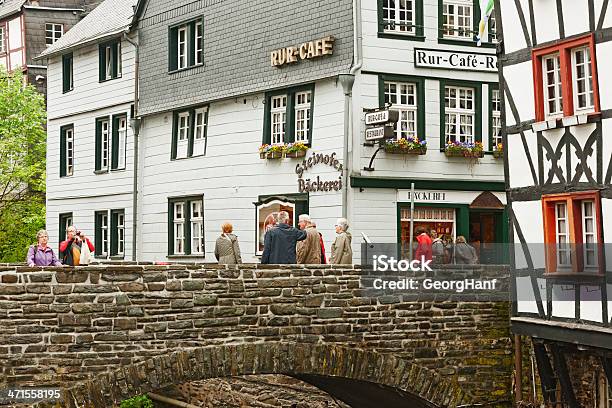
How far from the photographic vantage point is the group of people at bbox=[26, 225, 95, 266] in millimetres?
21469

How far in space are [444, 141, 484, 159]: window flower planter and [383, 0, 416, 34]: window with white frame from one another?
244 cm

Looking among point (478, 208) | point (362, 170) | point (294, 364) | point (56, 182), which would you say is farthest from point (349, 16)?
point (56, 182)

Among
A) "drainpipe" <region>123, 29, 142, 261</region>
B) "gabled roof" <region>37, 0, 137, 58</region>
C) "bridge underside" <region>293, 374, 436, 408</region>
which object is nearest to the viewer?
"bridge underside" <region>293, 374, 436, 408</region>

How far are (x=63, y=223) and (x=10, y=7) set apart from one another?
58.1 ft

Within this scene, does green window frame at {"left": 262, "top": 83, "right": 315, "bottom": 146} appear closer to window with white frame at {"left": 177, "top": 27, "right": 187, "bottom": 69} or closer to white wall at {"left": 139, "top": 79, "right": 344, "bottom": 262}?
white wall at {"left": 139, "top": 79, "right": 344, "bottom": 262}

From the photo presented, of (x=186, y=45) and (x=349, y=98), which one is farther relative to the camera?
(x=186, y=45)

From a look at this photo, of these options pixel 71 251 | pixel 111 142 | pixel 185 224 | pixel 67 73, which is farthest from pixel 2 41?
pixel 71 251

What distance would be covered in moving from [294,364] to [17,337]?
439 centimetres

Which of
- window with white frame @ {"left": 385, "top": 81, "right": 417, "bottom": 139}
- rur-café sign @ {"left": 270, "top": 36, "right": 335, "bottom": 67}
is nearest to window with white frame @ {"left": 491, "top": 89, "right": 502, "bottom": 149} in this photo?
window with white frame @ {"left": 385, "top": 81, "right": 417, "bottom": 139}

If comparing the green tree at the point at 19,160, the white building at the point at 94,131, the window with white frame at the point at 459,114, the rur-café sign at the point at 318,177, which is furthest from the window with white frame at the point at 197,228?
the green tree at the point at 19,160

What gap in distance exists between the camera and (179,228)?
112ft

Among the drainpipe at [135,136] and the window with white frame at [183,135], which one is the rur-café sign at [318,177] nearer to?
the window with white frame at [183,135]

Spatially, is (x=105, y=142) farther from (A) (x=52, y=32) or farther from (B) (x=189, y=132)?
(A) (x=52, y=32)

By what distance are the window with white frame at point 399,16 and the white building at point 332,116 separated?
0.09ft
